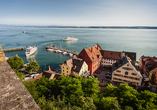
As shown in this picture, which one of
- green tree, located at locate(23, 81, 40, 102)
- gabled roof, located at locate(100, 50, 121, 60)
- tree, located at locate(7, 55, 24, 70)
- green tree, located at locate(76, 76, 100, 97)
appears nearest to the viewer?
green tree, located at locate(23, 81, 40, 102)

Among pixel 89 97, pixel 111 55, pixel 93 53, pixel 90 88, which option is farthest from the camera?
pixel 111 55

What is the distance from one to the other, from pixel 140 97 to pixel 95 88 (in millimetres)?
8529

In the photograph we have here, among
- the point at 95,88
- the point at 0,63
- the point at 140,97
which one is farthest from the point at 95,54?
the point at 0,63

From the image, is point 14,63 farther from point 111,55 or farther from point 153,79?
point 153,79

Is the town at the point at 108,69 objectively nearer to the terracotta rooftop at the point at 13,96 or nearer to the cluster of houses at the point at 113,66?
the cluster of houses at the point at 113,66

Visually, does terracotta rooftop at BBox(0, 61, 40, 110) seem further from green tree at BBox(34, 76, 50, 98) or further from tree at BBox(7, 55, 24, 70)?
tree at BBox(7, 55, 24, 70)

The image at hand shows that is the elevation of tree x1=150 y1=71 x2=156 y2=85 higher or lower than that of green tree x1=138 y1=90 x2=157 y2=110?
lower

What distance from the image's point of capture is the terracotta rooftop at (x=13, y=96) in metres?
3.31

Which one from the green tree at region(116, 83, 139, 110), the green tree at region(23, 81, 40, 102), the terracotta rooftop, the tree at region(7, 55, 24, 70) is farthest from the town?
the terracotta rooftop

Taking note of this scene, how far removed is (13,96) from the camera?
12.1 ft

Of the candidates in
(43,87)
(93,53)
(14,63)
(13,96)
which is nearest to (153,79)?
(93,53)

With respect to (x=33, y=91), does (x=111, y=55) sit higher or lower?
higher

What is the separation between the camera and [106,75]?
144 feet

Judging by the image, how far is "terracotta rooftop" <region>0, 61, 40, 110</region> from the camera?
3305 mm
